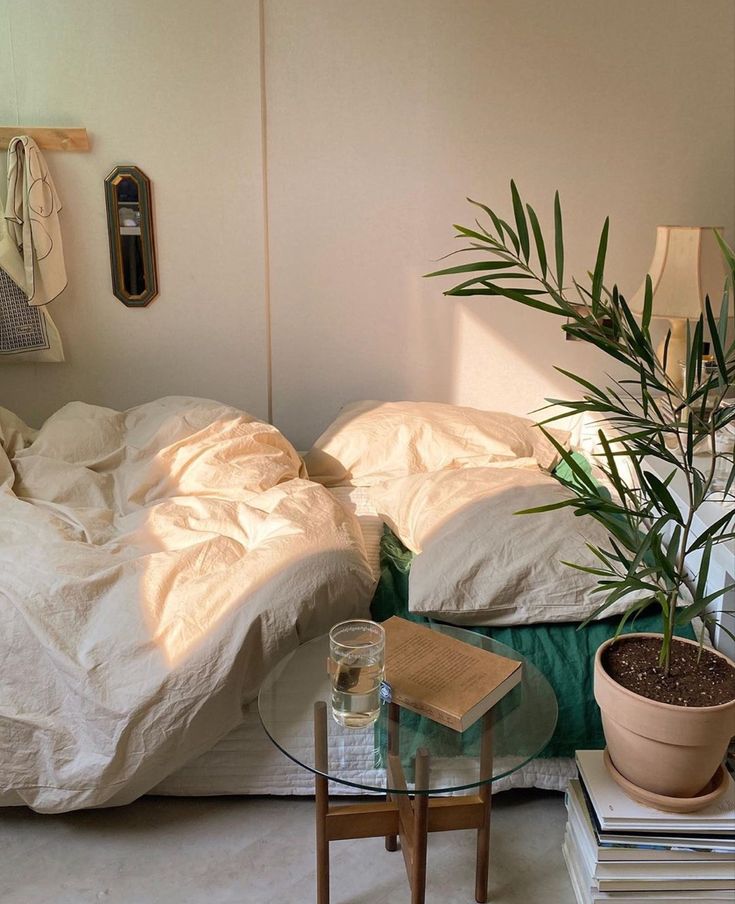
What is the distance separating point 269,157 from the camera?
2914 millimetres

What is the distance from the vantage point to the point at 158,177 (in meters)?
2.91

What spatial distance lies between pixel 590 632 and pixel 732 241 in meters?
1.73

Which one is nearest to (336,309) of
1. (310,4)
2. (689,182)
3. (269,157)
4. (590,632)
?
(269,157)

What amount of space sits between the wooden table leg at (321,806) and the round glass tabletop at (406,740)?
0.01 m

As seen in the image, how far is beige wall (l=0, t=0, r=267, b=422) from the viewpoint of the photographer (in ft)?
9.13

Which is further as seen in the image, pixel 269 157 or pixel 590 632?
pixel 269 157

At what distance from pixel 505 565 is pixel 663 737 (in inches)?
20.9

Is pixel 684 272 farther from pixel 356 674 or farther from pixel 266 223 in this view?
pixel 356 674

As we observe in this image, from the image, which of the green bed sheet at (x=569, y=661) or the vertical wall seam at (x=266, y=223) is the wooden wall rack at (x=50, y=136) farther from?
the green bed sheet at (x=569, y=661)

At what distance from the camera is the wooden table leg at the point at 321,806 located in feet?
4.55

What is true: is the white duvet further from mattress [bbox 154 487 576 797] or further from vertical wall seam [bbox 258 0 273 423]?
vertical wall seam [bbox 258 0 273 423]

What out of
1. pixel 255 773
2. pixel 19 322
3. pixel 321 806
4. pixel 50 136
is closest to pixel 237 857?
pixel 255 773

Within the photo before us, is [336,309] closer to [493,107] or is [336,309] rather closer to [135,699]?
[493,107]

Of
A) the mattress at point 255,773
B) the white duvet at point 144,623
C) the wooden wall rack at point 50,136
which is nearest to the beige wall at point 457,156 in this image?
the wooden wall rack at point 50,136
